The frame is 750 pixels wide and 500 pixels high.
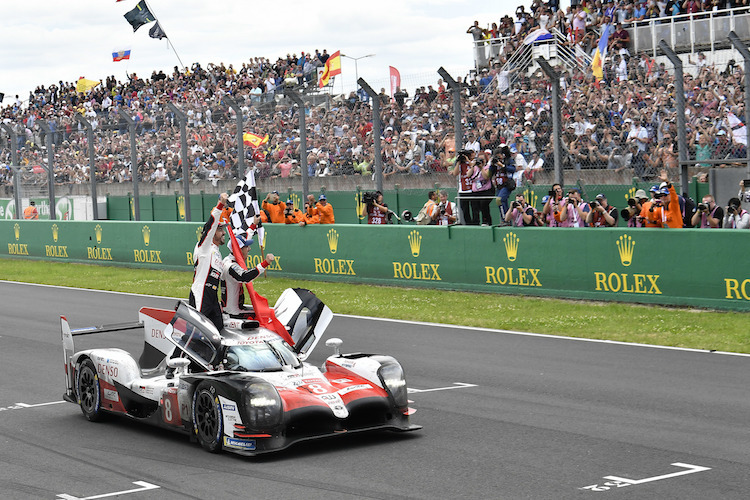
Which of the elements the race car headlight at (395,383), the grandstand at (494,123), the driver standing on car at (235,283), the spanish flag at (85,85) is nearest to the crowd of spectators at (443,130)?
the grandstand at (494,123)

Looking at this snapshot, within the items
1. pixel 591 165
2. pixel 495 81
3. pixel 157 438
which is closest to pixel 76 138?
pixel 495 81

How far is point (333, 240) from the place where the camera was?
20.7m

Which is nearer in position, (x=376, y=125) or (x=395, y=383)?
(x=395, y=383)

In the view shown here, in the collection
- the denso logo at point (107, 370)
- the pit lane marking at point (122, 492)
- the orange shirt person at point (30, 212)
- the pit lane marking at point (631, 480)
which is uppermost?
the orange shirt person at point (30, 212)

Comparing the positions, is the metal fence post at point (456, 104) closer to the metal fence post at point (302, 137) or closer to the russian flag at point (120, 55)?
the metal fence post at point (302, 137)

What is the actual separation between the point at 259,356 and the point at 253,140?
15397mm

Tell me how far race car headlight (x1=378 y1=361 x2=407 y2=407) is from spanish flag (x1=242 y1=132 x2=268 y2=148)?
50.2 feet

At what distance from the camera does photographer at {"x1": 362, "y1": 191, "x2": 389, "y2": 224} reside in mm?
20375

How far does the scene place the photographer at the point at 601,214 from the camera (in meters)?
16.7

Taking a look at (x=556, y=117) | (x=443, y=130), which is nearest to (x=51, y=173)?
(x=443, y=130)

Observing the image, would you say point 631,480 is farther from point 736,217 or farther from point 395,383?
point 736,217

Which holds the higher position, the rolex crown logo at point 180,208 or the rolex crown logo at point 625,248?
the rolex crown logo at point 180,208

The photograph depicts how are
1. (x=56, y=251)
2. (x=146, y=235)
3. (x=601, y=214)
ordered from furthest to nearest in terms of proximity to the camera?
(x=56, y=251), (x=146, y=235), (x=601, y=214)

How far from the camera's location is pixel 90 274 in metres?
24.7
